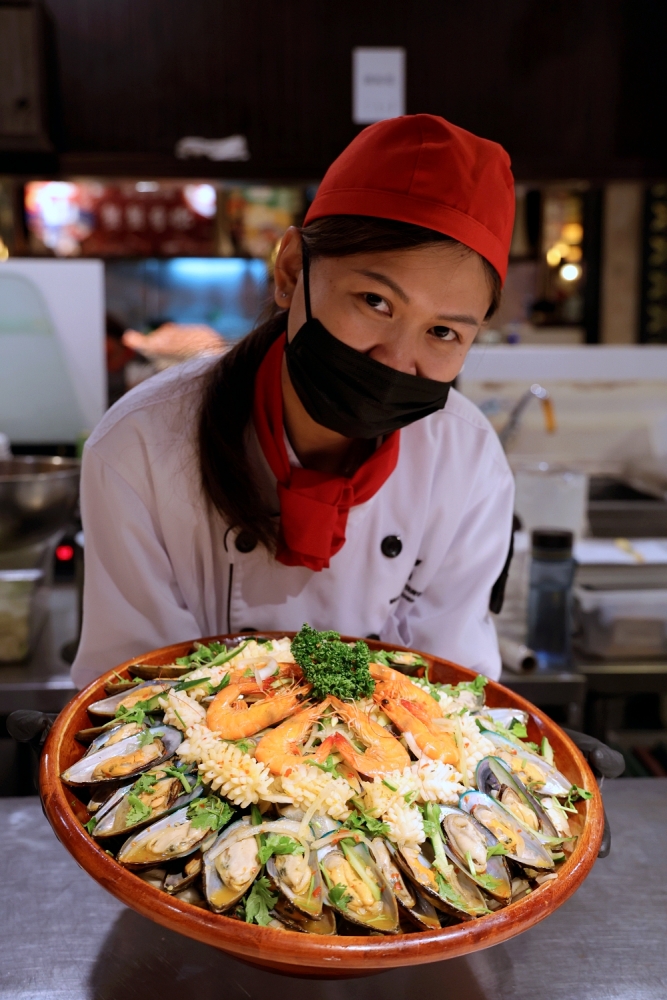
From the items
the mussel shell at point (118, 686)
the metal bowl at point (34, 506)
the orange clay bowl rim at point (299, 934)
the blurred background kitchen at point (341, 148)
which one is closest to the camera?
the orange clay bowl rim at point (299, 934)

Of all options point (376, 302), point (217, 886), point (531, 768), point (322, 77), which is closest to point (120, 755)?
point (217, 886)

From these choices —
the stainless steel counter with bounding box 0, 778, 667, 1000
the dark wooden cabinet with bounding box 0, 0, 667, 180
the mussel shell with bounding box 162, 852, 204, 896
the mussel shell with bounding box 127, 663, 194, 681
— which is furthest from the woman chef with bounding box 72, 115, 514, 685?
the dark wooden cabinet with bounding box 0, 0, 667, 180

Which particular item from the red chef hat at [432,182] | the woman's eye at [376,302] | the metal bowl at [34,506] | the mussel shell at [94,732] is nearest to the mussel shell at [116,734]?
the mussel shell at [94,732]

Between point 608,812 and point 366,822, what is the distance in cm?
76

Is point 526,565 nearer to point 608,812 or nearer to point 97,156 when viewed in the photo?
point 608,812

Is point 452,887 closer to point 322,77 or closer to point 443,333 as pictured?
point 443,333

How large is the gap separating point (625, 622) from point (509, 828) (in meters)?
1.94

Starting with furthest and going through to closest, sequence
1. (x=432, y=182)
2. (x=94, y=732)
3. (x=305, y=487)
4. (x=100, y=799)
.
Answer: (x=305, y=487)
(x=432, y=182)
(x=94, y=732)
(x=100, y=799)

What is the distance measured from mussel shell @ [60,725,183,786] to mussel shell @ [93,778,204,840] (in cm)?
3

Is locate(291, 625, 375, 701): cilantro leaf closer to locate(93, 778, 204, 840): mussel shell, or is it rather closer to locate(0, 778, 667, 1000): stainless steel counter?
locate(93, 778, 204, 840): mussel shell

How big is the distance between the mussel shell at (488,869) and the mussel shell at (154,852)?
12.5 inches

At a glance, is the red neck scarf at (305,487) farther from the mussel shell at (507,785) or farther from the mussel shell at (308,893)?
the mussel shell at (308,893)

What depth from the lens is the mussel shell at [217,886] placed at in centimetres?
89

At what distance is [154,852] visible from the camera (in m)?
0.95
